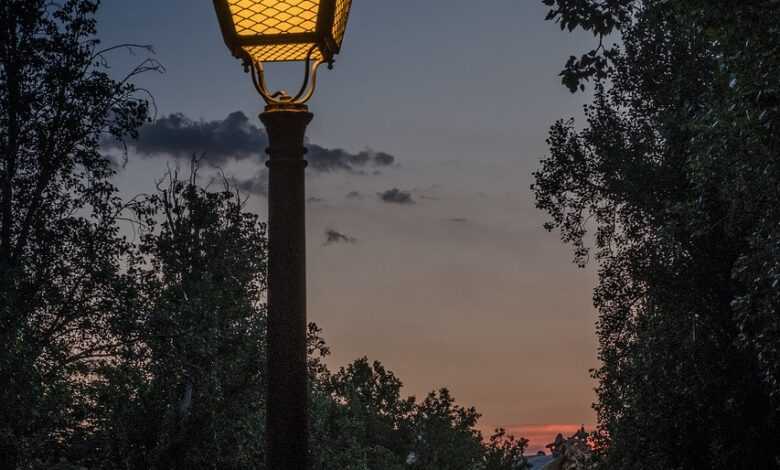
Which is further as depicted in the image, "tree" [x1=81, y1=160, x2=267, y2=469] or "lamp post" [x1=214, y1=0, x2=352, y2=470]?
"tree" [x1=81, y1=160, x2=267, y2=469]

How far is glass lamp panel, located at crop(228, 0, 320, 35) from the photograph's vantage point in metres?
4.20

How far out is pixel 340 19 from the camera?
4426 millimetres

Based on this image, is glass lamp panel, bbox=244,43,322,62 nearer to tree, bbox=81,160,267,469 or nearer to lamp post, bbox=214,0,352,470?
lamp post, bbox=214,0,352,470

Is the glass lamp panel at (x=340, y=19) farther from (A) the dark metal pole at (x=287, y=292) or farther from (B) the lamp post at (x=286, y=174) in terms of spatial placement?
(A) the dark metal pole at (x=287, y=292)

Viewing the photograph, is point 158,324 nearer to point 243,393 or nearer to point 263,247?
point 243,393

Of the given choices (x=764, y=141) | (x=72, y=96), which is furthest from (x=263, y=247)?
(x=764, y=141)

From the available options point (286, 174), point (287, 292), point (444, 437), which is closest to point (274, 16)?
point (286, 174)

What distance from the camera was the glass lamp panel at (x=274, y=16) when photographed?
420 centimetres

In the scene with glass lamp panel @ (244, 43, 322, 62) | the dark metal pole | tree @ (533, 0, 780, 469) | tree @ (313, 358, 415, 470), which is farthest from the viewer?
tree @ (313, 358, 415, 470)

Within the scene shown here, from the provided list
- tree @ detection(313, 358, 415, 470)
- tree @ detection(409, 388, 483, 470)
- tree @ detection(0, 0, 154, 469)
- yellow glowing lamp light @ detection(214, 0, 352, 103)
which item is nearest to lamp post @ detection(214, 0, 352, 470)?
yellow glowing lamp light @ detection(214, 0, 352, 103)

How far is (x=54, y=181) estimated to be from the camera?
20.9 metres

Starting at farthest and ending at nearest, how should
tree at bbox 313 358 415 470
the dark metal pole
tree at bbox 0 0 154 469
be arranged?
tree at bbox 313 358 415 470 → tree at bbox 0 0 154 469 → the dark metal pole

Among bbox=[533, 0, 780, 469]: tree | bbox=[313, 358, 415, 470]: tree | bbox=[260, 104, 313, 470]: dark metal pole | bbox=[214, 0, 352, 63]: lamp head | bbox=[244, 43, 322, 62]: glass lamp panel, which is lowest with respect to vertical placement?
bbox=[260, 104, 313, 470]: dark metal pole

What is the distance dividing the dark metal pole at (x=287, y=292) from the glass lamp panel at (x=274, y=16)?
354 millimetres
